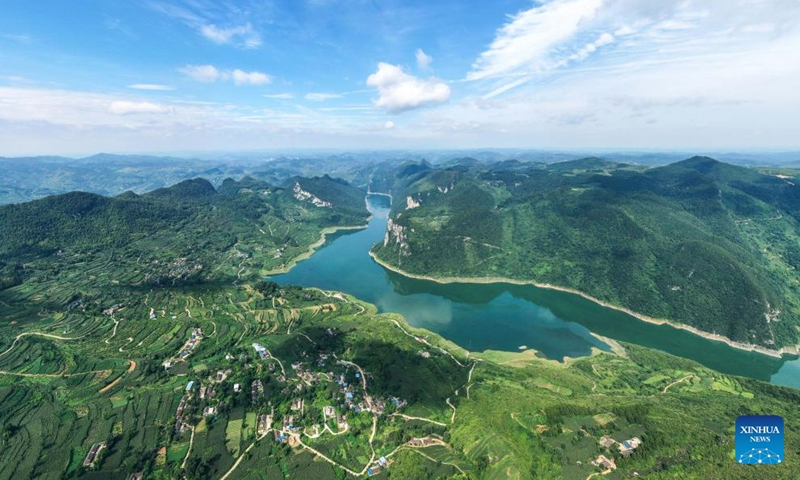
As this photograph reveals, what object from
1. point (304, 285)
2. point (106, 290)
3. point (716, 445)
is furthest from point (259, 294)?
point (716, 445)

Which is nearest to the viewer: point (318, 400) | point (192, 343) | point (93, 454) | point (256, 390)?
point (93, 454)

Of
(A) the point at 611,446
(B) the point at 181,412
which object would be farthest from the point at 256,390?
(A) the point at 611,446

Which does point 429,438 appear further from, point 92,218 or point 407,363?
point 92,218

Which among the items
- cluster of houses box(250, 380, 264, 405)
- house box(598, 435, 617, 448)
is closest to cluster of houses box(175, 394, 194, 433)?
cluster of houses box(250, 380, 264, 405)

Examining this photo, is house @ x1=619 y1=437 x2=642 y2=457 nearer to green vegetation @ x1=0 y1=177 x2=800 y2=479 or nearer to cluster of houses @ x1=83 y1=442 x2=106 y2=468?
green vegetation @ x1=0 y1=177 x2=800 y2=479

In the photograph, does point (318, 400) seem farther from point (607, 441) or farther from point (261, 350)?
point (607, 441)
